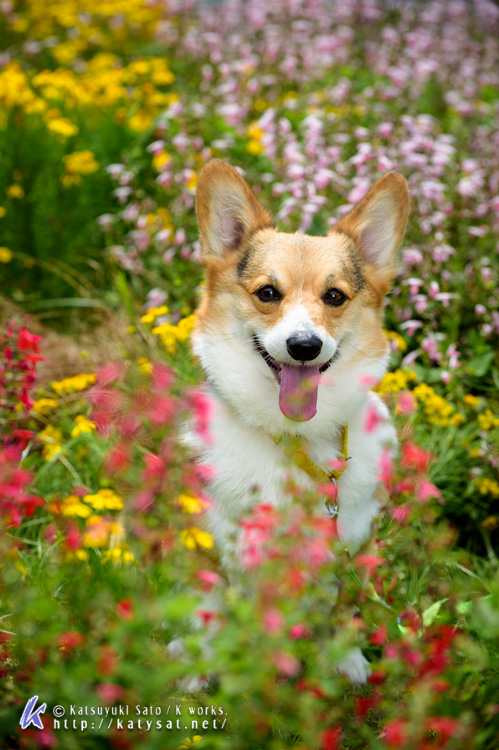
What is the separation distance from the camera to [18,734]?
4.90 ft

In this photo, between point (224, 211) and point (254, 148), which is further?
point (254, 148)

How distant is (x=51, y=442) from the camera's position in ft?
10.5

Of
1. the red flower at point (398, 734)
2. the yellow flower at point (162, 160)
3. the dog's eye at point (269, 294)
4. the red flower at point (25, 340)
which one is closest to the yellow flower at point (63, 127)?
the yellow flower at point (162, 160)

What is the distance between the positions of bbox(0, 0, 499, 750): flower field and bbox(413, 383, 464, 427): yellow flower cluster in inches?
0.6

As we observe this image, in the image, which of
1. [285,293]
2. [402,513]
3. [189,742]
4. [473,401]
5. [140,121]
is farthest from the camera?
[140,121]

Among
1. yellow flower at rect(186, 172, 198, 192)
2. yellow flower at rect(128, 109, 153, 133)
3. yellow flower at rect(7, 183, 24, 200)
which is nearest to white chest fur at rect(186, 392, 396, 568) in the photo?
yellow flower at rect(186, 172, 198, 192)

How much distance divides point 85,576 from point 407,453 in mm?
929

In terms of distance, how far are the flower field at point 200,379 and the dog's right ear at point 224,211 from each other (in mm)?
578

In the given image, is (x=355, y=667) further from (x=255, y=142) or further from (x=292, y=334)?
(x=255, y=142)

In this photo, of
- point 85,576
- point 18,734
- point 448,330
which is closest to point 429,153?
point 448,330

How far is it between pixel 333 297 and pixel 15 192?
10.2 ft

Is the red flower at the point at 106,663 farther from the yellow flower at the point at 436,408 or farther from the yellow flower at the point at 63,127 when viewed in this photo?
the yellow flower at the point at 63,127

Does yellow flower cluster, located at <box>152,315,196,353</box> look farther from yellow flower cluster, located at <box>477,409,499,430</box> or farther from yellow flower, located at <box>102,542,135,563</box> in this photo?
yellow flower cluster, located at <box>477,409,499,430</box>

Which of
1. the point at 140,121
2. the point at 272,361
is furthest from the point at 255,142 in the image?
the point at 272,361
